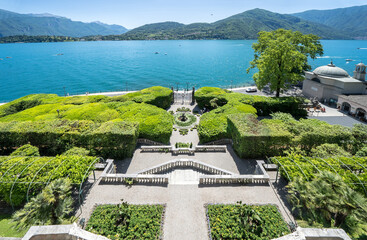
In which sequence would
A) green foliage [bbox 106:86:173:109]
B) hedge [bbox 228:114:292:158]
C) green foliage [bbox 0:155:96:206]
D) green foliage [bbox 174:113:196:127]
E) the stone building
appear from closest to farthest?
green foliage [bbox 0:155:96:206]
hedge [bbox 228:114:292:158]
green foliage [bbox 174:113:196:127]
green foliage [bbox 106:86:173:109]
the stone building

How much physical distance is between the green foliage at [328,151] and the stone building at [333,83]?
31642 mm

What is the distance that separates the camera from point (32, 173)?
57.2ft

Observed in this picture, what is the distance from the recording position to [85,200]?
17.7m

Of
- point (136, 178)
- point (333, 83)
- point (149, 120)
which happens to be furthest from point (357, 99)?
point (136, 178)

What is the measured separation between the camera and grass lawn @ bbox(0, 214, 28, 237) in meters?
14.2

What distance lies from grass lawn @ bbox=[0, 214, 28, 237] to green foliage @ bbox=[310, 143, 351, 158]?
2790 cm

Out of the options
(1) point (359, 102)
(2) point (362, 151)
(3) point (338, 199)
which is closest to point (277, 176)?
(3) point (338, 199)

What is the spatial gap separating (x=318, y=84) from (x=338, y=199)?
1885 inches

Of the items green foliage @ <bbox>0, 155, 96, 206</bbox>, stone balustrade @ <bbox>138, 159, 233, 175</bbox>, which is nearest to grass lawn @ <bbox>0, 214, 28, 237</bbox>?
green foliage @ <bbox>0, 155, 96, 206</bbox>

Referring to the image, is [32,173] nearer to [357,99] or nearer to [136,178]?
[136,178]

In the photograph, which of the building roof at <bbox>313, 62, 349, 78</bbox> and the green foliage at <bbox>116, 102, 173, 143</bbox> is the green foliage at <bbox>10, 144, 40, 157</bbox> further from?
the building roof at <bbox>313, 62, 349, 78</bbox>

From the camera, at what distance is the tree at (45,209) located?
1290cm

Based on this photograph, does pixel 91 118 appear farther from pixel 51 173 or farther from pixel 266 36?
pixel 266 36

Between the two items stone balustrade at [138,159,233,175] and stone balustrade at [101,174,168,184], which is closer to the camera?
stone balustrade at [101,174,168,184]
